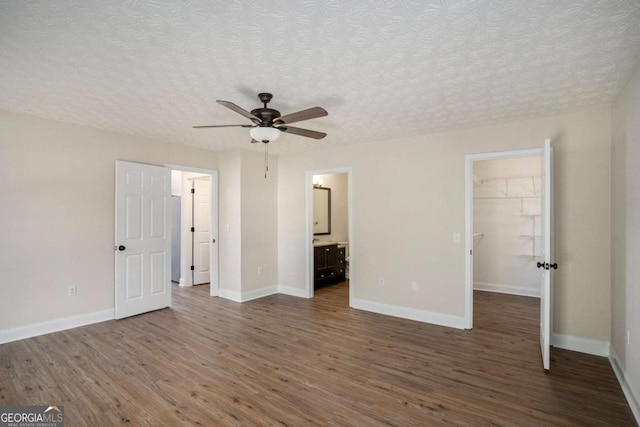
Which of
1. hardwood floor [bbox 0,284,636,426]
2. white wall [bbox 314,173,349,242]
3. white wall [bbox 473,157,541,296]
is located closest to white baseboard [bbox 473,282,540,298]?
white wall [bbox 473,157,541,296]

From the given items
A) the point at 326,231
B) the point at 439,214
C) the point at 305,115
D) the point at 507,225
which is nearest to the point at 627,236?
the point at 439,214

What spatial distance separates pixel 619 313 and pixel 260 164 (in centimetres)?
489

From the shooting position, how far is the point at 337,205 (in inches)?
284

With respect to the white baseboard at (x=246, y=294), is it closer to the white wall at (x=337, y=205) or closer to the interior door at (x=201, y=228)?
the interior door at (x=201, y=228)

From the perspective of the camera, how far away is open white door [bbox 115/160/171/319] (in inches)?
170

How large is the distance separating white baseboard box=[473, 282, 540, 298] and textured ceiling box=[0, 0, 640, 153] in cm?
340

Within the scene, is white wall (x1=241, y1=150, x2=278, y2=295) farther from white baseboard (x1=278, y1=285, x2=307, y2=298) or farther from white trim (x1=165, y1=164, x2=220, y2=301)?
white trim (x1=165, y1=164, x2=220, y2=301)

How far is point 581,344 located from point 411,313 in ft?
5.87

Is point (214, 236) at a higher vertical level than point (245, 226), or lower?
lower

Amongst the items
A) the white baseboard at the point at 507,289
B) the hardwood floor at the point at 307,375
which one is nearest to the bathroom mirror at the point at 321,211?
the hardwood floor at the point at 307,375

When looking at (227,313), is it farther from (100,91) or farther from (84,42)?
(84,42)

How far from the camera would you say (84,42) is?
2049mm

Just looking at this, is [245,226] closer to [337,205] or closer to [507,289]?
[337,205]

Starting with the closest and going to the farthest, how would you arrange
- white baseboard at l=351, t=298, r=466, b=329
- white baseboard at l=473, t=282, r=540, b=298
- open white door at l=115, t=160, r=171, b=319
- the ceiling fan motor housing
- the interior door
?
the ceiling fan motor housing → white baseboard at l=351, t=298, r=466, b=329 → open white door at l=115, t=160, r=171, b=319 → white baseboard at l=473, t=282, r=540, b=298 → the interior door
